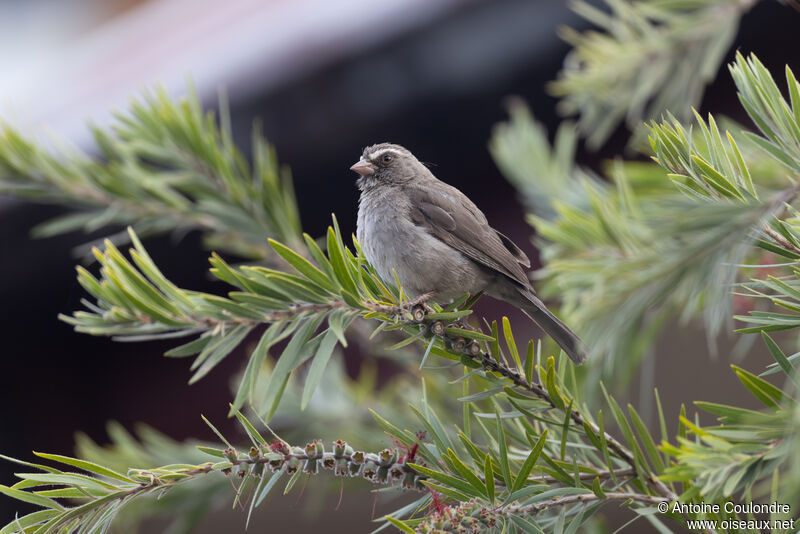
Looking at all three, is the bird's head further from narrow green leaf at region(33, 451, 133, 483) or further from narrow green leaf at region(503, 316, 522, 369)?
narrow green leaf at region(33, 451, 133, 483)

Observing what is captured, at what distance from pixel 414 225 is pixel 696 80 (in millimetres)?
712

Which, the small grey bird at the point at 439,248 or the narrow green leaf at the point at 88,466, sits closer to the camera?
the narrow green leaf at the point at 88,466

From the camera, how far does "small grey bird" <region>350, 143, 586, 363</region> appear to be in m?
1.73

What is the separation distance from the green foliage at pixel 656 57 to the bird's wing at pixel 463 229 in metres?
0.34

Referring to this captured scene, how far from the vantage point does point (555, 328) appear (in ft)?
5.11

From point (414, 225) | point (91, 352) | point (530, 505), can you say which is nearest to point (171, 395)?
point (91, 352)

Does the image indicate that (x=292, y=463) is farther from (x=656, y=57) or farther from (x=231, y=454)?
(x=656, y=57)

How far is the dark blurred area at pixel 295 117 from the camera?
2.52 m

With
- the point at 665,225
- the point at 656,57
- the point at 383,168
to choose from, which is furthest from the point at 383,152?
the point at 665,225

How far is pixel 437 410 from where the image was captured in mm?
1454

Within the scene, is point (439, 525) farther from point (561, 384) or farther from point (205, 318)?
point (205, 318)

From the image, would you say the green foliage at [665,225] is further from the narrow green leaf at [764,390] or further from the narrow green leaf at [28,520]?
the narrow green leaf at [28,520]

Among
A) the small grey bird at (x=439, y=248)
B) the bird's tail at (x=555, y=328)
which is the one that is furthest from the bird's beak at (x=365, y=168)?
the bird's tail at (x=555, y=328)

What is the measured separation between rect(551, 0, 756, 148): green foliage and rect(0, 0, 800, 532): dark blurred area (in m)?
0.89
